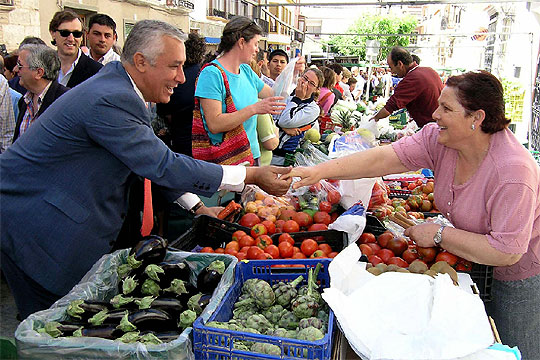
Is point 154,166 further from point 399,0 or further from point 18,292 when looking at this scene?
point 399,0

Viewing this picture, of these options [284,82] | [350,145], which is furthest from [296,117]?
[350,145]

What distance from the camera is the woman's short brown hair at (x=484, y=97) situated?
2.27 m

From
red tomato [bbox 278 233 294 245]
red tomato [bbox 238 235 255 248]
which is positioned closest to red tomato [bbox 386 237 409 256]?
red tomato [bbox 278 233 294 245]

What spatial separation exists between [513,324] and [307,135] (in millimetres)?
4071

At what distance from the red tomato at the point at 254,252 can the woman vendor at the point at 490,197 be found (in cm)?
88

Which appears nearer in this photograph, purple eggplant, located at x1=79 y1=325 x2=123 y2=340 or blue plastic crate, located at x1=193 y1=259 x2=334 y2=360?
blue plastic crate, located at x1=193 y1=259 x2=334 y2=360

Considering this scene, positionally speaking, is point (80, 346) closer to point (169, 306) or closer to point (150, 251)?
point (169, 306)

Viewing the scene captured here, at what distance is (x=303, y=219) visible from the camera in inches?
127

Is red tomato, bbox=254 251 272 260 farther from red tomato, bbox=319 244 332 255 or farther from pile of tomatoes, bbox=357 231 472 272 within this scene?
pile of tomatoes, bbox=357 231 472 272

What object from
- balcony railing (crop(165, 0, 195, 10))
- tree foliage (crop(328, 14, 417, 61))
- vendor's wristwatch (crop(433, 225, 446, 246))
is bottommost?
vendor's wristwatch (crop(433, 225, 446, 246))

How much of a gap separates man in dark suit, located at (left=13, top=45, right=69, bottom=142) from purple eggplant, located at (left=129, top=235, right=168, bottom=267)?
216 centimetres

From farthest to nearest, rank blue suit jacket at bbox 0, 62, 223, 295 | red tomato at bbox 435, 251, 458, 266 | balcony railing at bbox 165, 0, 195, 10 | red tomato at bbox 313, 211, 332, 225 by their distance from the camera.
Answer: balcony railing at bbox 165, 0, 195, 10 < red tomato at bbox 313, 211, 332, 225 < red tomato at bbox 435, 251, 458, 266 < blue suit jacket at bbox 0, 62, 223, 295

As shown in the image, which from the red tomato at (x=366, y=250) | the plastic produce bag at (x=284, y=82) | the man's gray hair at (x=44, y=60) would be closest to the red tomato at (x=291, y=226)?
the red tomato at (x=366, y=250)

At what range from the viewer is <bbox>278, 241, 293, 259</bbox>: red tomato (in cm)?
271
